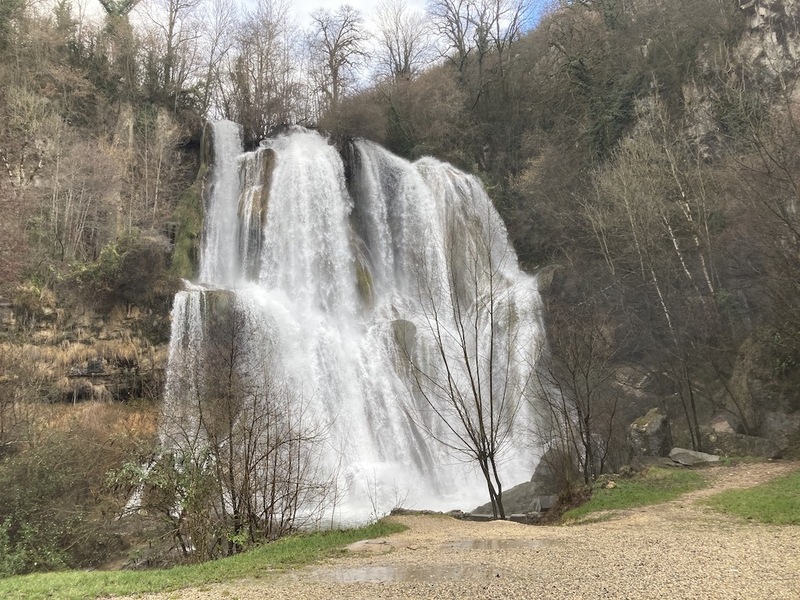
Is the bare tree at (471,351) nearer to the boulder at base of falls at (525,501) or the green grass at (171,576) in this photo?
the boulder at base of falls at (525,501)

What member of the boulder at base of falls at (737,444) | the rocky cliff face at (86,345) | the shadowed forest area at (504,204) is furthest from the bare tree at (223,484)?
the boulder at base of falls at (737,444)

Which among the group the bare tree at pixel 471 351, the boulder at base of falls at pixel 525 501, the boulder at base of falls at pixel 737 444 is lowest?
the boulder at base of falls at pixel 525 501

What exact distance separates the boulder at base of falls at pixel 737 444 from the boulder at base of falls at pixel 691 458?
0.91 meters

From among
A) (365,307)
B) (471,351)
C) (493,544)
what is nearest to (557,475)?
(493,544)

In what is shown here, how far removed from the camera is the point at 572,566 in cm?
563

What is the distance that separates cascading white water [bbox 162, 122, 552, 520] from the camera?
16984 mm

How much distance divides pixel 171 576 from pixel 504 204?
25.9 m

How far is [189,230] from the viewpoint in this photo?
81.1 feet

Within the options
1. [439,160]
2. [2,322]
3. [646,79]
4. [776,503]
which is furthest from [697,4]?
[2,322]

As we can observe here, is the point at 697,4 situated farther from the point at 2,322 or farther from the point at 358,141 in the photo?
the point at 2,322

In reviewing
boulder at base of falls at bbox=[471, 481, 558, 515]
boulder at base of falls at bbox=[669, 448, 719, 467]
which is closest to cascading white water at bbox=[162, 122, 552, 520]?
boulder at base of falls at bbox=[471, 481, 558, 515]

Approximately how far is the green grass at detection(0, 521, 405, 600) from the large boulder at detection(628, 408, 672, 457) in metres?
10.1

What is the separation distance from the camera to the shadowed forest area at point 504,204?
14.0 m

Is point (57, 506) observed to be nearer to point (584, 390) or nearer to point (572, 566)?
point (572, 566)
